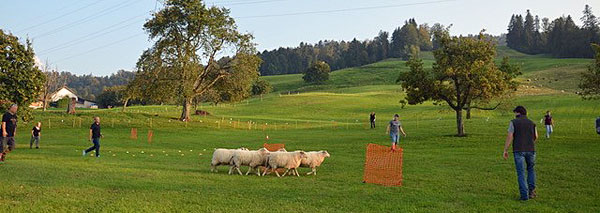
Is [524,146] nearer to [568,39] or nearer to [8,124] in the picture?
[8,124]

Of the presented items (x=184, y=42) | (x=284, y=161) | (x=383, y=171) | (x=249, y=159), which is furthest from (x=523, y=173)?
(x=184, y=42)

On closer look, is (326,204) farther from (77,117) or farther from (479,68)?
(77,117)

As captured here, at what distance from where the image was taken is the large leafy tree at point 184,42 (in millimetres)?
50812

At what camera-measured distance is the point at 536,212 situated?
35.4ft

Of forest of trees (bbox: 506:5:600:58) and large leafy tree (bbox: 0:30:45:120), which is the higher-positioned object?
forest of trees (bbox: 506:5:600:58)

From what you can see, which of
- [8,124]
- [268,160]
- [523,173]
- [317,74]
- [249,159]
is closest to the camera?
[523,173]

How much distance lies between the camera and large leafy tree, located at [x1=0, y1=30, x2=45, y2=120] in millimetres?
28875

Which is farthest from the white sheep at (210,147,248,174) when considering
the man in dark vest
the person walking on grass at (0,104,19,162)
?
the man in dark vest

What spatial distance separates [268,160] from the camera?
17.5 meters

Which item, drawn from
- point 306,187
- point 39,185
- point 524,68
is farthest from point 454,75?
point 524,68

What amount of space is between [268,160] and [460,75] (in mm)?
20118

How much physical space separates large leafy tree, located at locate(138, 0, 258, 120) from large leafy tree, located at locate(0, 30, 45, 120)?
67.4 ft

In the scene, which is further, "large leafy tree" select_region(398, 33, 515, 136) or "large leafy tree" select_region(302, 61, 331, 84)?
"large leafy tree" select_region(302, 61, 331, 84)

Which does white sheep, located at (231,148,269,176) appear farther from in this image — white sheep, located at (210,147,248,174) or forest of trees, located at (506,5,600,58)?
forest of trees, located at (506,5,600,58)
